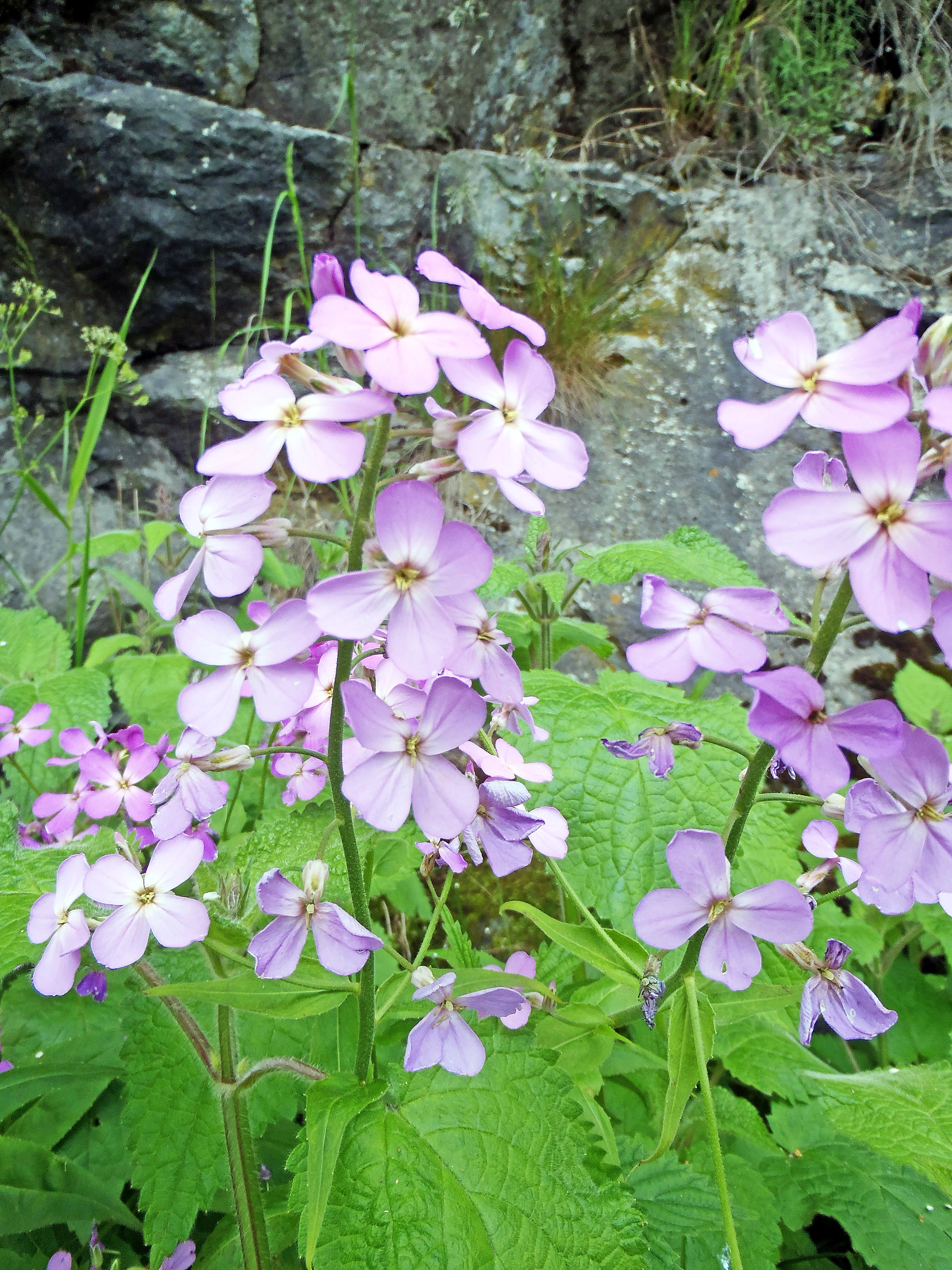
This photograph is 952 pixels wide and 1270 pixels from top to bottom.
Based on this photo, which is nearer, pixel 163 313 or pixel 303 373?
pixel 303 373

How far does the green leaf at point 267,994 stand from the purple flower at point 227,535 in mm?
411

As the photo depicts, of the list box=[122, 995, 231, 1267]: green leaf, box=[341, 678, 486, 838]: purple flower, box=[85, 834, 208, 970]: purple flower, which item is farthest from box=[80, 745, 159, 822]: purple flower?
box=[341, 678, 486, 838]: purple flower

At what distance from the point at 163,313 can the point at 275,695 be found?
3.93 meters

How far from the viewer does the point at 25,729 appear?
1.89 metres

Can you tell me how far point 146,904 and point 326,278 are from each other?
747 millimetres

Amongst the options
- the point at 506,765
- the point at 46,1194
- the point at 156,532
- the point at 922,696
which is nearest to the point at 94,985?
the point at 46,1194

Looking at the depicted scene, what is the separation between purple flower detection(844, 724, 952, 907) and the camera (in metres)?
0.69

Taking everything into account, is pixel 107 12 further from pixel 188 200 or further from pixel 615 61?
pixel 615 61

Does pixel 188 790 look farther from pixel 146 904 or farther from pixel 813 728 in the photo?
pixel 813 728

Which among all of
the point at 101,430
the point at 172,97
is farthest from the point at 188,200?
the point at 101,430

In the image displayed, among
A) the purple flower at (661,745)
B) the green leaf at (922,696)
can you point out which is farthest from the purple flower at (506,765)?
the green leaf at (922,696)

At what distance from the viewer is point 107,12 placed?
367cm

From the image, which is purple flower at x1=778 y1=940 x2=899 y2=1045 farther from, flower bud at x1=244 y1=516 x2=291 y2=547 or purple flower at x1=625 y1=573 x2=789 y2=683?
flower bud at x1=244 y1=516 x2=291 y2=547

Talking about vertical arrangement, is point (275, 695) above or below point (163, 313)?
above
